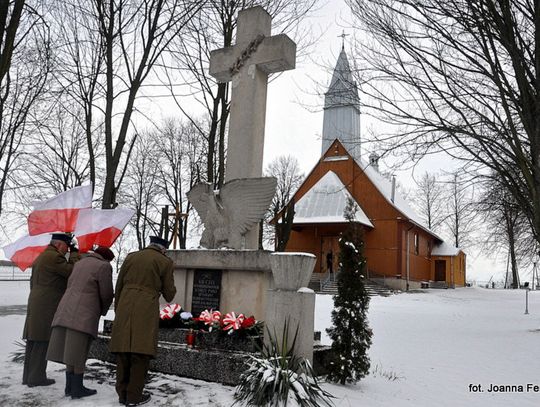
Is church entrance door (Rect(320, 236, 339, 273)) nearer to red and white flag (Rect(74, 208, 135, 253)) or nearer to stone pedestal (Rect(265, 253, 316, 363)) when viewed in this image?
red and white flag (Rect(74, 208, 135, 253))

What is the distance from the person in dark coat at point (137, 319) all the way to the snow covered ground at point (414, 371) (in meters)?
0.27

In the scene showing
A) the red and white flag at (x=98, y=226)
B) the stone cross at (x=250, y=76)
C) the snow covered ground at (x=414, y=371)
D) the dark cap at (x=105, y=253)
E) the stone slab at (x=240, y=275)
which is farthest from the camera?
the stone cross at (x=250, y=76)

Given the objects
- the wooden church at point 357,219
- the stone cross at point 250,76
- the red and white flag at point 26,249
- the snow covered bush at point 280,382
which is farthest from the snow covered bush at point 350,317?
the wooden church at point 357,219

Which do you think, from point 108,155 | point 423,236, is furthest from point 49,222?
point 423,236

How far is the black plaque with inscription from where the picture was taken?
274 inches

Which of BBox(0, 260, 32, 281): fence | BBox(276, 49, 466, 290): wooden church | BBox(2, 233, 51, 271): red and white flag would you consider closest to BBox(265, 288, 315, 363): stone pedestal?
BBox(2, 233, 51, 271): red and white flag

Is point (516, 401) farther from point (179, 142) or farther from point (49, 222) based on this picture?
point (179, 142)

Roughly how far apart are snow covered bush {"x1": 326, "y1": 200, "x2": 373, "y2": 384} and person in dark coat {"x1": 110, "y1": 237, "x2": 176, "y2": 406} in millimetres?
2503

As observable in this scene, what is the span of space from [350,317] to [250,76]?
13.3 ft

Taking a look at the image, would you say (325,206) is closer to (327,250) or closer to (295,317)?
(327,250)

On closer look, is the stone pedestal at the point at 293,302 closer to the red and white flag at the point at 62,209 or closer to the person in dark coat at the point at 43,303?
the person in dark coat at the point at 43,303

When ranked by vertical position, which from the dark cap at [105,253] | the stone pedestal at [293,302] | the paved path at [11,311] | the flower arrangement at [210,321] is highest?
the dark cap at [105,253]

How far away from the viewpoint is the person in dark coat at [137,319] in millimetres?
4762

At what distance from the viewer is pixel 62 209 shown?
7.20 metres
